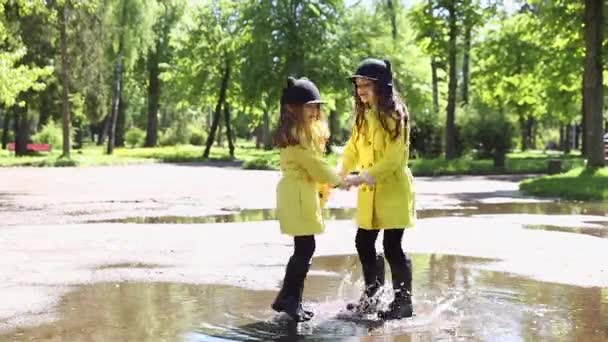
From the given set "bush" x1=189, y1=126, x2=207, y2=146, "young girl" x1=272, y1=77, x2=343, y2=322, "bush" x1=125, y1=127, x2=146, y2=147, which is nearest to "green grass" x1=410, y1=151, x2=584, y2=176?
"young girl" x1=272, y1=77, x2=343, y2=322

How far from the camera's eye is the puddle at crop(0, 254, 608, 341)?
5582mm

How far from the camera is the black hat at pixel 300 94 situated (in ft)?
19.5

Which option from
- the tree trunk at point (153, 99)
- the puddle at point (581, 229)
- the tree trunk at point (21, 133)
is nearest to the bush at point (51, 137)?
the tree trunk at point (153, 99)

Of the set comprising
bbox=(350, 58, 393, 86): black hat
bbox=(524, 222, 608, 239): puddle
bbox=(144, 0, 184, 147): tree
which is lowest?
bbox=(524, 222, 608, 239): puddle

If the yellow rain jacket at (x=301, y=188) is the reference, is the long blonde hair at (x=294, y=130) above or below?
above

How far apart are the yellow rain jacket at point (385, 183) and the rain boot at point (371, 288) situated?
0.41 meters

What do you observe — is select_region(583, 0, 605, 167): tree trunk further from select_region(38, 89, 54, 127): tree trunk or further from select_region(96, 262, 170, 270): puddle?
select_region(38, 89, 54, 127): tree trunk

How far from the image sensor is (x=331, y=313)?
6.32m

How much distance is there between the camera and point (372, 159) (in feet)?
20.9

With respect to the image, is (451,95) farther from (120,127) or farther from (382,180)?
(120,127)

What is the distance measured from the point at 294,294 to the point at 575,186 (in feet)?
50.1

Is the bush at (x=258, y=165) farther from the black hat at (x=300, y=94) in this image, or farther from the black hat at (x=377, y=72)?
the black hat at (x=300, y=94)

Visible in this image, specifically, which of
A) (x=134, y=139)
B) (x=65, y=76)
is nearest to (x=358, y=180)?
(x=65, y=76)

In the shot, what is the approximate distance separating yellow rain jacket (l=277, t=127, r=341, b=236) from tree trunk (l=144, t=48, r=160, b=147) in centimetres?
6146
